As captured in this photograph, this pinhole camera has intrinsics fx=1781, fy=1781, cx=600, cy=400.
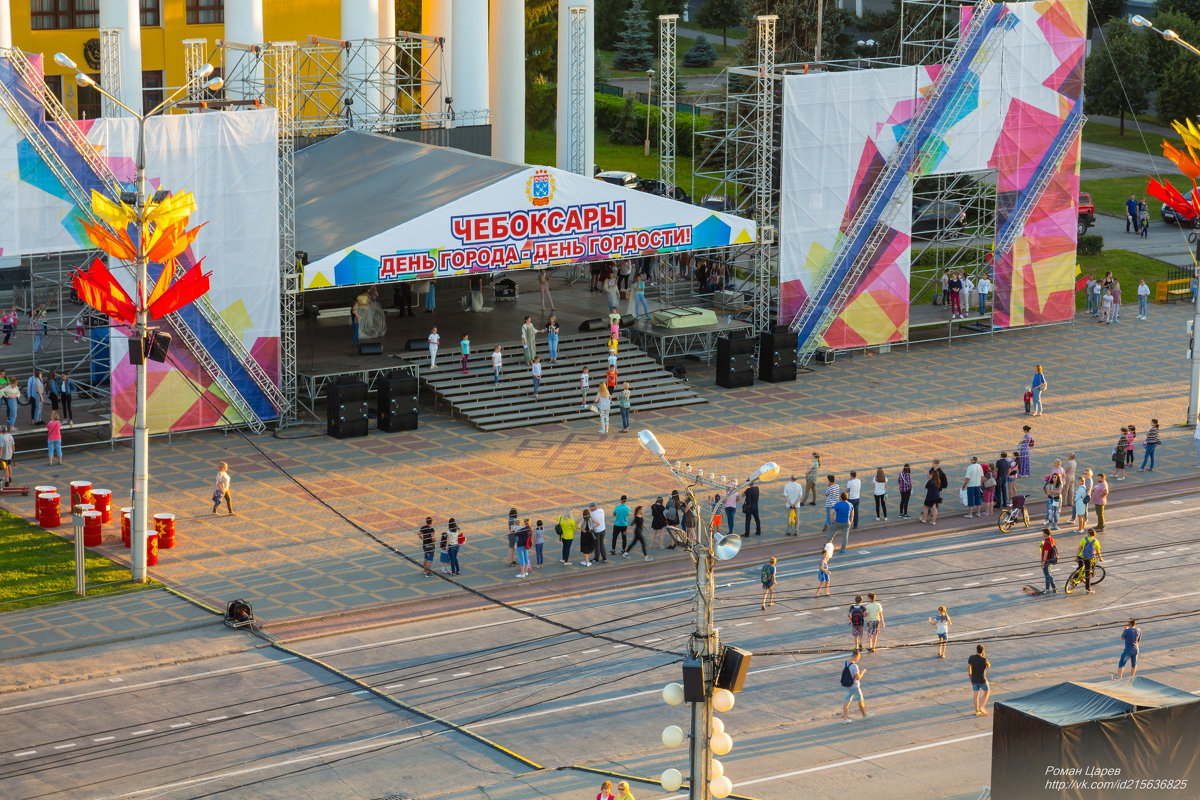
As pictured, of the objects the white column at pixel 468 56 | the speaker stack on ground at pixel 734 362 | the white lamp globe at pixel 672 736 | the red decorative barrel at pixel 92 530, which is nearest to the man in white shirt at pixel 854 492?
the speaker stack on ground at pixel 734 362

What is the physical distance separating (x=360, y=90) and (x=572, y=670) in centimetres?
3661

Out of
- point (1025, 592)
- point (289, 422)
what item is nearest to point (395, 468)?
point (289, 422)

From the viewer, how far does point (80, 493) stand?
129 feet

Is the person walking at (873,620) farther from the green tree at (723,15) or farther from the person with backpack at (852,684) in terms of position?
the green tree at (723,15)

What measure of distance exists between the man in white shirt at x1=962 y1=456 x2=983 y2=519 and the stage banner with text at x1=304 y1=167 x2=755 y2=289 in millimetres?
13434

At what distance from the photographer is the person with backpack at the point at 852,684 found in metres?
30.4

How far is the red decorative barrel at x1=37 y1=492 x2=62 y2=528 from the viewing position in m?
39.7

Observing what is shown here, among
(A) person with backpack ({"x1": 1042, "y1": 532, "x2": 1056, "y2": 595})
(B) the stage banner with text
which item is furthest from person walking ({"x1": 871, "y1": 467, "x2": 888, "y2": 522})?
(B) the stage banner with text

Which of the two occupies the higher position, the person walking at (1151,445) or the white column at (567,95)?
the white column at (567,95)

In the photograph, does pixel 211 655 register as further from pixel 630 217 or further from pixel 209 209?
pixel 630 217

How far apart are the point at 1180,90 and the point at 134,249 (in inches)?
2502

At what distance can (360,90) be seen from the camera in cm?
6450

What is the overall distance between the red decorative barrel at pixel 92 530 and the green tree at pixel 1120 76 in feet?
216

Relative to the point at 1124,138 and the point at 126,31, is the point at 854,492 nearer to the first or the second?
the point at 126,31
